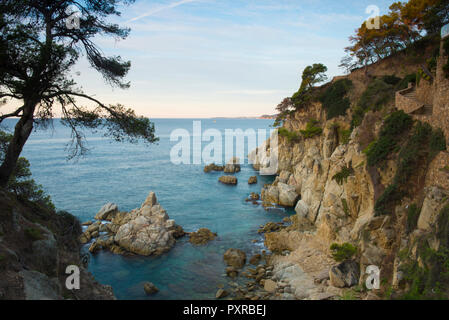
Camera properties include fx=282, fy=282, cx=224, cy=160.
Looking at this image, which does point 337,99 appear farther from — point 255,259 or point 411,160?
point 255,259

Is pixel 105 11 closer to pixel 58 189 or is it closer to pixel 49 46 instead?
pixel 49 46

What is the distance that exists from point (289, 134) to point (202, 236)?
25611 millimetres

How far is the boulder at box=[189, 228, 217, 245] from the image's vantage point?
2481cm

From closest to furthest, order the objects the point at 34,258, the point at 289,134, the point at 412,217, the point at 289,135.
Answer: the point at 34,258 < the point at 412,217 < the point at 289,135 < the point at 289,134

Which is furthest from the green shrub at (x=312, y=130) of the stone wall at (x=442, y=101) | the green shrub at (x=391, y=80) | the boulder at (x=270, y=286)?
the boulder at (x=270, y=286)

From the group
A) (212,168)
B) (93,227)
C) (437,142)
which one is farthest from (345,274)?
(212,168)

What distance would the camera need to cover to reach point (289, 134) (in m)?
45.1

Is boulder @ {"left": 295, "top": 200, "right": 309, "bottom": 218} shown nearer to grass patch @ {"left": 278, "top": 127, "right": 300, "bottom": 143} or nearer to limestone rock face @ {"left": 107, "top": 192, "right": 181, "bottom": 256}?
limestone rock face @ {"left": 107, "top": 192, "right": 181, "bottom": 256}

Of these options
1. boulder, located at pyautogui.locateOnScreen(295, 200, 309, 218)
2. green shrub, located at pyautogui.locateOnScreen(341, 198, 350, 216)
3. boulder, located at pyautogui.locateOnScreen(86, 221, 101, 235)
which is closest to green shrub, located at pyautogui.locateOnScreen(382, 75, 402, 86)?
boulder, located at pyautogui.locateOnScreen(295, 200, 309, 218)

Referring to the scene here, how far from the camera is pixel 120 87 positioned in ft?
33.7

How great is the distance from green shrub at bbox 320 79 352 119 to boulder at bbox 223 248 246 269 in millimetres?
22522

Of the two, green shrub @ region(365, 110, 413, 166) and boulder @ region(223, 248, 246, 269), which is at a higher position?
green shrub @ region(365, 110, 413, 166)
